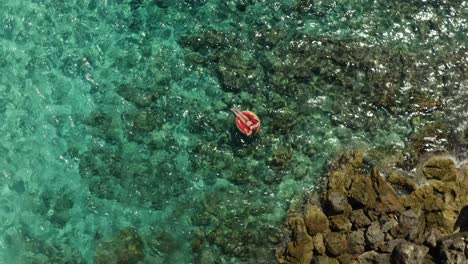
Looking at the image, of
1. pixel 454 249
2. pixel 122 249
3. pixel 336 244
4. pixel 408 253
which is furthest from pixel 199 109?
pixel 454 249

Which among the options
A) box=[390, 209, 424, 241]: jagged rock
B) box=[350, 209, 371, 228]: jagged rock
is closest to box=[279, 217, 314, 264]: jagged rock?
box=[350, 209, 371, 228]: jagged rock

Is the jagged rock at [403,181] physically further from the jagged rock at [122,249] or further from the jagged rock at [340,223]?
the jagged rock at [122,249]

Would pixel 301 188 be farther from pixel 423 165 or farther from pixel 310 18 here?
pixel 310 18

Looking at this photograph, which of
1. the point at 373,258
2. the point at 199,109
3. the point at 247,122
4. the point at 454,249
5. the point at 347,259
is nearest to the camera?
the point at 454,249

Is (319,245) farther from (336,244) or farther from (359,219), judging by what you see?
(359,219)

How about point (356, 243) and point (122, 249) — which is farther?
point (122, 249)

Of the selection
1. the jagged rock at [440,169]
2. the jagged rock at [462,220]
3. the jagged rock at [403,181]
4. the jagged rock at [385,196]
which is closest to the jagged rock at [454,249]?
Result: the jagged rock at [462,220]

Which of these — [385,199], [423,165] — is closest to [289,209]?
[385,199]
